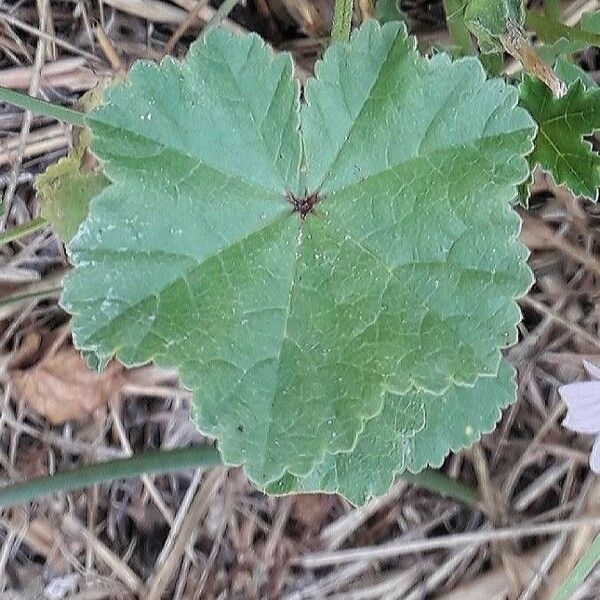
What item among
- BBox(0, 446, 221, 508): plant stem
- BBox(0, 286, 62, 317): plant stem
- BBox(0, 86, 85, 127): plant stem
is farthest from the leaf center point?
BBox(0, 286, 62, 317): plant stem

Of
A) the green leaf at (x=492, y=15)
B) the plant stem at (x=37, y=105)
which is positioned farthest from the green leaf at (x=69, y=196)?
the green leaf at (x=492, y=15)

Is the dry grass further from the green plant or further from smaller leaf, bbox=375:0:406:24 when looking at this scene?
the green plant

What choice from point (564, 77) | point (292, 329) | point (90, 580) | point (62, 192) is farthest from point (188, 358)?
point (90, 580)

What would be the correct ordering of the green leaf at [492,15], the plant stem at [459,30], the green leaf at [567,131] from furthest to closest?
the plant stem at [459,30], the green leaf at [567,131], the green leaf at [492,15]

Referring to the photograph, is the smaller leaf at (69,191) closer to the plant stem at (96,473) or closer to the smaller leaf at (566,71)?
the plant stem at (96,473)

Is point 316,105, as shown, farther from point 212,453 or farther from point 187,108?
point 212,453

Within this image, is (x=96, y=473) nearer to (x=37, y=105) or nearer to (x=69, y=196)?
(x=69, y=196)

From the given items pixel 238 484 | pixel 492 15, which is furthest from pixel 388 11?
pixel 238 484
